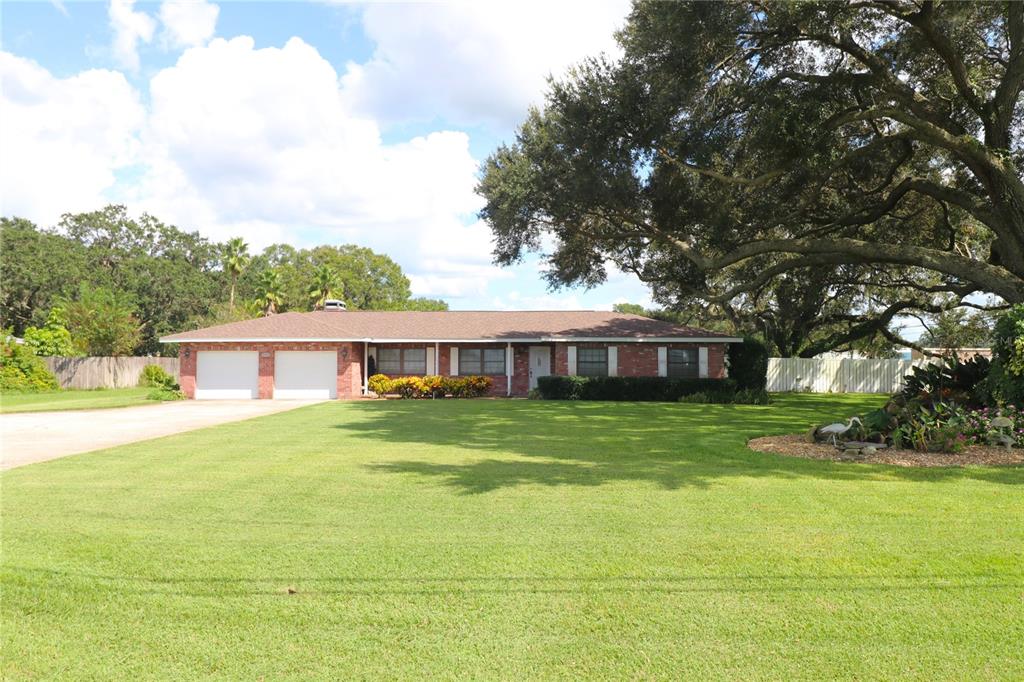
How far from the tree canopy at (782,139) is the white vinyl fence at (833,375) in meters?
14.3

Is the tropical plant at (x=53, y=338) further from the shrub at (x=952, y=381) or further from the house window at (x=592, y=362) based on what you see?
the shrub at (x=952, y=381)

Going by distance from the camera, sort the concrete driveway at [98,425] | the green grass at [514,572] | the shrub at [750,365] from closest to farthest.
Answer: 1. the green grass at [514,572]
2. the concrete driveway at [98,425]
3. the shrub at [750,365]

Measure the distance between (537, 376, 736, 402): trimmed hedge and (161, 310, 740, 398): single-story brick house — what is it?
1472mm

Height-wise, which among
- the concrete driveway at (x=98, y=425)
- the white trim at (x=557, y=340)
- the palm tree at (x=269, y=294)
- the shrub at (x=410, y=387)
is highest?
the palm tree at (x=269, y=294)

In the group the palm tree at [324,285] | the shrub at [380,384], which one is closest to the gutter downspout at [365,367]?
the shrub at [380,384]

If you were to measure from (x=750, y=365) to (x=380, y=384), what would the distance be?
1432 cm

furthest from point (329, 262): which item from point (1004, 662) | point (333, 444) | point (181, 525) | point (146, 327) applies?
point (1004, 662)

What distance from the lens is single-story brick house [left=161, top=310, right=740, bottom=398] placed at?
2648 centimetres

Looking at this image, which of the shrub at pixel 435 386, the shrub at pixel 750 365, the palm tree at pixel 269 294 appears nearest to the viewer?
the shrub at pixel 750 365

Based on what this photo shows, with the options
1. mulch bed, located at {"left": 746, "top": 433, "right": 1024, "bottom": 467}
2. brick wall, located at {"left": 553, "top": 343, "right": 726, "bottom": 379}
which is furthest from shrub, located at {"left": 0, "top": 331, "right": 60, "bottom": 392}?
mulch bed, located at {"left": 746, "top": 433, "right": 1024, "bottom": 467}

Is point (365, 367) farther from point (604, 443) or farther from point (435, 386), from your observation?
point (604, 443)

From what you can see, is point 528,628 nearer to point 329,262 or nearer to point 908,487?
point 908,487

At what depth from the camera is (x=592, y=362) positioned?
2697cm

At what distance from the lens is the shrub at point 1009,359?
1115cm
